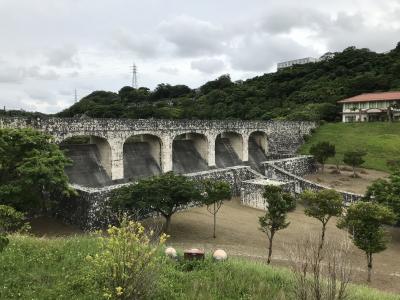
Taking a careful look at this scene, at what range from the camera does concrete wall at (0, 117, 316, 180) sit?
932 inches

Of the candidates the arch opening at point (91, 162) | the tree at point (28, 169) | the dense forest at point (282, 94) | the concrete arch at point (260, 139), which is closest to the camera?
the tree at point (28, 169)

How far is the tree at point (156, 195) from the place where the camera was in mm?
17906

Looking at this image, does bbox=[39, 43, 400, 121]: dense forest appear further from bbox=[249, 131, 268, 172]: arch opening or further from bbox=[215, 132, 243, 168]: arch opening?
bbox=[215, 132, 243, 168]: arch opening

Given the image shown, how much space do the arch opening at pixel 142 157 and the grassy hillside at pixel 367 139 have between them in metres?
20.4

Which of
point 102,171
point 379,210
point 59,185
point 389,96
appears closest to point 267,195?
point 379,210

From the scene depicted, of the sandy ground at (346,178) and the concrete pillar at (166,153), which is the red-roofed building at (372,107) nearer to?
the sandy ground at (346,178)

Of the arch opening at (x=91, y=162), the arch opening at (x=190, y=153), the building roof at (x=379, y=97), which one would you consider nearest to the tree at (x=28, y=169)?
the arch opening at (x=91, y=162)

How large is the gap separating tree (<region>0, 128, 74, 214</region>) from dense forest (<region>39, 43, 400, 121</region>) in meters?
41.3

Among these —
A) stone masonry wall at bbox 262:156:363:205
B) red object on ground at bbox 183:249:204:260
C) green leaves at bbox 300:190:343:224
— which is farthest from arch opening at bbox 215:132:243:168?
red object on ground at bbox 183:249:204:260

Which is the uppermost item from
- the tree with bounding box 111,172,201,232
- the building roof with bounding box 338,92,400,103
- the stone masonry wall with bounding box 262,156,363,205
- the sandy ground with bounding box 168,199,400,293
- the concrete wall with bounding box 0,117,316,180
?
the building roof with bounding box 338,92,400,103

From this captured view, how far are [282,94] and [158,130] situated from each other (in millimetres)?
47198

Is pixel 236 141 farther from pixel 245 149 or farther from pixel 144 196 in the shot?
pixel 144 196

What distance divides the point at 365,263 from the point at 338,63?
Result: 70.2 meters

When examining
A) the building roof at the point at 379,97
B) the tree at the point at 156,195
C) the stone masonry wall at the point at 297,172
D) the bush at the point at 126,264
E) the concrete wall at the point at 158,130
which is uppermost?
the building roof at the point at 379,97
